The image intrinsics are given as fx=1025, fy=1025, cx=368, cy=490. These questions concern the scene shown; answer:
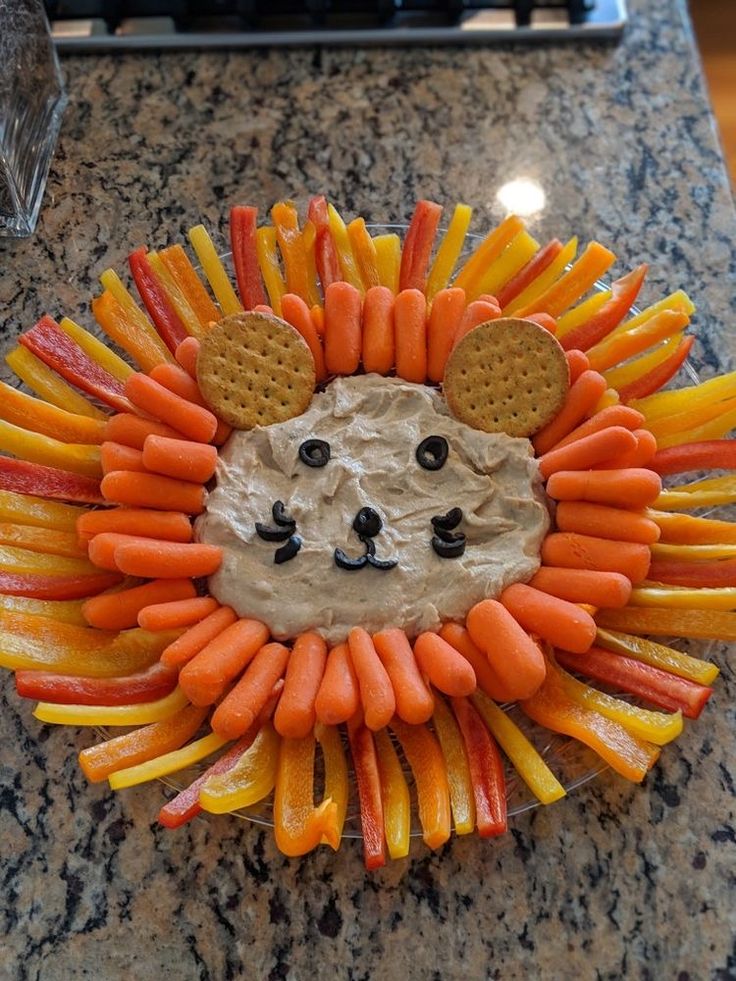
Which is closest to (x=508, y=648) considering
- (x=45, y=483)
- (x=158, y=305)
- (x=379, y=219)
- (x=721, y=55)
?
(x=45, y=483)

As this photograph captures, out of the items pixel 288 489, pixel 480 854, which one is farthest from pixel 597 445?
pixel 480 854

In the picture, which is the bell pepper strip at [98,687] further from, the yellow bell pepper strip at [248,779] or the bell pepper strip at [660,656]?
the bell pepper strip at [660,656]

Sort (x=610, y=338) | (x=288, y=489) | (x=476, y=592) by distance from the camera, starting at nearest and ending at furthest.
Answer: (x=476, y=592)
(x=288, y=489)
(x=610, y=338)

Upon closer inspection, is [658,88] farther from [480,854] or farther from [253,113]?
[480,854]

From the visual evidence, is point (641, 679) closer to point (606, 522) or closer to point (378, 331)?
point (606, 522)

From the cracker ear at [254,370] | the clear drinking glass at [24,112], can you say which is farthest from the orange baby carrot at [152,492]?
the clear drinking glass at [24,112]

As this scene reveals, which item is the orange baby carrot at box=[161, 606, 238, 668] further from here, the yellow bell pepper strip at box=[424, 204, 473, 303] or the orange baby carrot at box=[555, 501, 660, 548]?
the yellow bell pepper strip at box=[424, 204, 473, 303]
